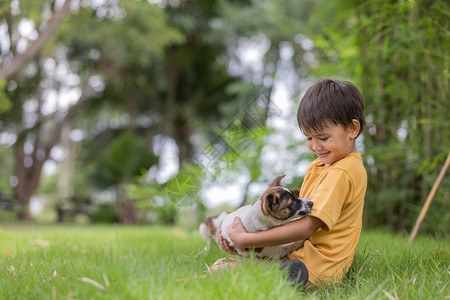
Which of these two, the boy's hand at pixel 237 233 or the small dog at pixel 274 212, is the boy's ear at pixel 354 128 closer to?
the small dog at pixel 274 212

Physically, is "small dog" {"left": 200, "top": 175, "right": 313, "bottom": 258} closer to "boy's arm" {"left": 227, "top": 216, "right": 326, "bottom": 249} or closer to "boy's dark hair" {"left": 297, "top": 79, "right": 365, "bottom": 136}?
"boy's arm" {"left": 227, "top": 216, "right": 326, "bottom": 249}

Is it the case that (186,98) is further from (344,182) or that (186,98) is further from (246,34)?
(344,182)

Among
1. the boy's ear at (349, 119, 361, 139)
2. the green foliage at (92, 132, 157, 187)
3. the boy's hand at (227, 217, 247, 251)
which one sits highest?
the boy's ear at (349, 119, 361, 139)

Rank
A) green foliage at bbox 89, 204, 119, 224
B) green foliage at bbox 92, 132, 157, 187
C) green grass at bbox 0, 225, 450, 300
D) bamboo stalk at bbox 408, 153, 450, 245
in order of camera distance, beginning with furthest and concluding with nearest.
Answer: green foliage at bbox 89, 204, 119, 224, green foliage at bbox 92, 132, 157, 187, bamboo stalk at bbox 408, 153, 450, 245, green grass at bbox 0, 225, 450, 300

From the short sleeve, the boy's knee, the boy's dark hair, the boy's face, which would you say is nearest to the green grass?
the boy's knee

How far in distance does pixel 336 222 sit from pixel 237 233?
492 millimetres

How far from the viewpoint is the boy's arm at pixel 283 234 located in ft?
6.65

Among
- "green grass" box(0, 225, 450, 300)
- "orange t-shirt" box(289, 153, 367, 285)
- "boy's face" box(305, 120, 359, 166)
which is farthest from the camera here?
"boy's face" box(305, 120, 359, 166)

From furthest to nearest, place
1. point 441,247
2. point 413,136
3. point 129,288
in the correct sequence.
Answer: point 413,136 < point 441,247 < point 129,288

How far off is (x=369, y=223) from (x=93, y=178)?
38.4 ft

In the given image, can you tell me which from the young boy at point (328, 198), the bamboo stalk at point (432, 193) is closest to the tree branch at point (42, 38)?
the bamboo stalk at point (432, 193)

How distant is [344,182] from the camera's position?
2105 mm

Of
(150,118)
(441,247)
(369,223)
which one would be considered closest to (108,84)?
(150,118)

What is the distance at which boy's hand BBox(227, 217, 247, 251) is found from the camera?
2092 millimetres
